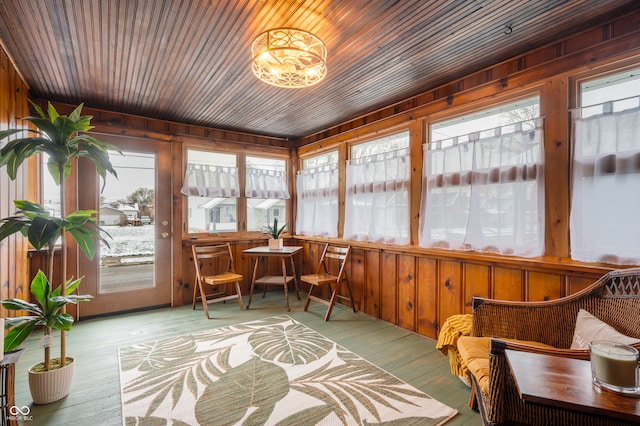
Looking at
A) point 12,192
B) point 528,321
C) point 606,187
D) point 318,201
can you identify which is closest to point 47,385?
point 12,192

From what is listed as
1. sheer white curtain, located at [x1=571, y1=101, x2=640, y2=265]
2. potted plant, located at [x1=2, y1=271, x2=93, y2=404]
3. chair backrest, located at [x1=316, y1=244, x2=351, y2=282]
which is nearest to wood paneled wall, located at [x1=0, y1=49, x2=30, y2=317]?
potted plant, located at [x1=2, y1=271, x2=93, y2=404]

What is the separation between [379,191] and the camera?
3.40 metres

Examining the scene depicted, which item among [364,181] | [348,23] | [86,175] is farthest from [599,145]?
[86,175]

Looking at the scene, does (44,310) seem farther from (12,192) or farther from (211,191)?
(211,191)

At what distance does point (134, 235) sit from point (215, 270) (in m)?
1.13

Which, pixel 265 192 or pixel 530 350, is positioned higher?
pixel 265 192

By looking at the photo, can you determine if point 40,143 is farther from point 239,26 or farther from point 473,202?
point 473,202

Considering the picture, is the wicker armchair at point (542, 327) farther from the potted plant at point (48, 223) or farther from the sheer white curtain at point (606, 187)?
the potted plant at point (48, 223)

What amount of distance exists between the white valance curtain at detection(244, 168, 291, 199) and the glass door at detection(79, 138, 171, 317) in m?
1.12

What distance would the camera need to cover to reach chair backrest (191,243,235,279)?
3.80m

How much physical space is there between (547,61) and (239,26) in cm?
224

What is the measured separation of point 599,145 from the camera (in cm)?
192

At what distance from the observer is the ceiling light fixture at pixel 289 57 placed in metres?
1.89

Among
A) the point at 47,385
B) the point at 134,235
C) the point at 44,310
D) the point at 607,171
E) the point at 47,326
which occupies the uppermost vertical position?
the point at 607,171
